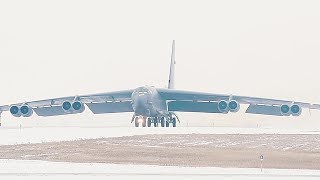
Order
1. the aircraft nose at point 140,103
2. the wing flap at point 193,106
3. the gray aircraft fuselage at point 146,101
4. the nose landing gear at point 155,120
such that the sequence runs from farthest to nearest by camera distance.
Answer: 1. the wing flap at point 193,106
2. the nose landing gear at point 155,120
3. the gray aircraft fuselage at point 146,101
4. the aircraft nose at point 140,103

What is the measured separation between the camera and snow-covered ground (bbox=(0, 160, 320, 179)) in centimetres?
2964

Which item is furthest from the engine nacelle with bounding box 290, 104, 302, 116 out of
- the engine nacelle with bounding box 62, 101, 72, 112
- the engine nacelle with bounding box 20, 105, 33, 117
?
the engine nacelle with bounding box 20, 105, 33, 117

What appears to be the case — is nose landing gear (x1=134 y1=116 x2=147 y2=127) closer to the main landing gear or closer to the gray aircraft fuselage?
the main landing gear

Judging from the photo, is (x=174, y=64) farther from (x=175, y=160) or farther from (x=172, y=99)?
(x=175, y=160)

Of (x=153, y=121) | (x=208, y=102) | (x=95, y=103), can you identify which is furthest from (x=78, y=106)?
(x=208, y=102)

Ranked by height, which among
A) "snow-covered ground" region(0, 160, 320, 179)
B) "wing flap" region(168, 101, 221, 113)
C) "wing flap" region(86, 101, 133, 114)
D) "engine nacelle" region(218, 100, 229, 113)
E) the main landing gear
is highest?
"snow-covered ground" region(0, 160, 320, 179)

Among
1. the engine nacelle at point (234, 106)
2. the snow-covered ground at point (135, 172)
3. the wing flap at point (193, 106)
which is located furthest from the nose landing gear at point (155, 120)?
the snow-covered ground at point (135, 172)

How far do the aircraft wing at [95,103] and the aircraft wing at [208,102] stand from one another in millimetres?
5018

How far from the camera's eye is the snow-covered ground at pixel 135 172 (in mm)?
29641

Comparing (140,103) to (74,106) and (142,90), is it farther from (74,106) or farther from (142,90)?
(74,106)

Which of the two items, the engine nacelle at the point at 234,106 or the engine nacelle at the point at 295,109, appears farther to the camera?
the engine nacelle at the point at 234,106

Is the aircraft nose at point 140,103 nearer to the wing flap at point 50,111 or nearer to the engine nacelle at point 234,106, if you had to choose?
the engine nacelle at point 234,106

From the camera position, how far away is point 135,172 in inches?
1223

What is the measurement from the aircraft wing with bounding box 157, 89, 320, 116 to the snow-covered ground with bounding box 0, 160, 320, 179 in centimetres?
4627
